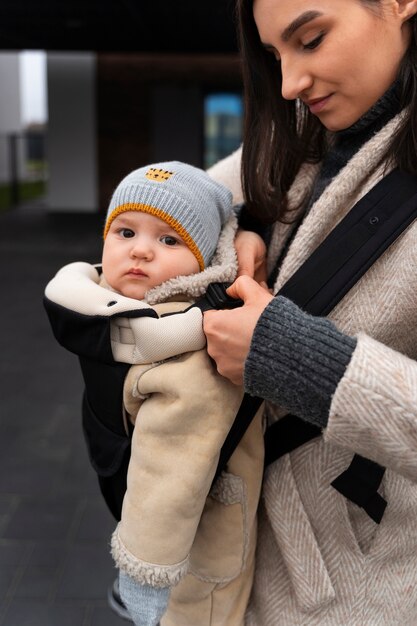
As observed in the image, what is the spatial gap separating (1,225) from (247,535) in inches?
547

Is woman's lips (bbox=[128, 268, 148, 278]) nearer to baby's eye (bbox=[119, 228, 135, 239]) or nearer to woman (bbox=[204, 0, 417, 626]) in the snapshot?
baby's eye (bbox=[119, 228, 135, 239])

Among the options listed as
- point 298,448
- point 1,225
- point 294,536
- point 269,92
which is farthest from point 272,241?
point 1,225

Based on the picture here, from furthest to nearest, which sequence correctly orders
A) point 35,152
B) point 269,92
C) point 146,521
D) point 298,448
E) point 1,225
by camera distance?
point 35,152, point 1,225, point 269,92, point 298,448, point 146,521

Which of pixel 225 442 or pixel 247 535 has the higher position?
pixel 225 442

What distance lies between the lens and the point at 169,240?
140 cm

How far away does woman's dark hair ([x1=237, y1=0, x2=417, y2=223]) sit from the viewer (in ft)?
4.62

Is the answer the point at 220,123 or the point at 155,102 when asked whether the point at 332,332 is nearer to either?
the point at 155,102

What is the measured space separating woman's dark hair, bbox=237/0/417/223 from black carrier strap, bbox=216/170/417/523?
278 millimetres

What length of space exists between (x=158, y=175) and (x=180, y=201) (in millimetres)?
94

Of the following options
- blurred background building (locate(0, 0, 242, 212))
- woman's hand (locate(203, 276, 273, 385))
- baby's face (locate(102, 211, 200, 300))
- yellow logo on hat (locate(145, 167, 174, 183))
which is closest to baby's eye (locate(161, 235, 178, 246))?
baby's face (locate(102, 211, 200, 300))

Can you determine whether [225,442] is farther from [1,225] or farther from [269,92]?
[1,225]

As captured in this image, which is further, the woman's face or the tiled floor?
the tiled floor

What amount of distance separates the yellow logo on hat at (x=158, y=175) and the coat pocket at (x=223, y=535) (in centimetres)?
63

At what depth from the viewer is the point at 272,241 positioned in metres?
1.46
